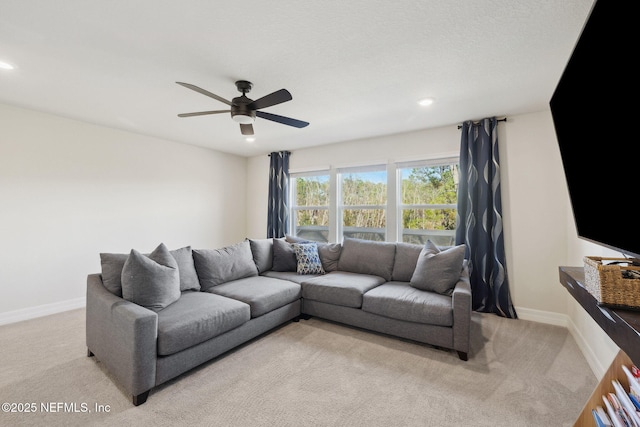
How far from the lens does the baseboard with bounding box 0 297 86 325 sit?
3.13 meters

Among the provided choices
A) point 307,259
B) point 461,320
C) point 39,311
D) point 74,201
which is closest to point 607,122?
point 461,320

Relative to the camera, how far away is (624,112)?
0.91 meters

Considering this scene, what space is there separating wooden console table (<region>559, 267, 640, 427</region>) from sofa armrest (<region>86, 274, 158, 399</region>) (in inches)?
91.2

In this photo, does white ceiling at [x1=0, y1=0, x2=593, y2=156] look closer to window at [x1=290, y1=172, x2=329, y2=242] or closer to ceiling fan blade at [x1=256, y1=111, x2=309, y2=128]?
ceiling fan blade at [x1=256, y1=111, x2=309, y2=128]

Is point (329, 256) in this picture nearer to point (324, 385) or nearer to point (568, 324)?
point (324, 385)

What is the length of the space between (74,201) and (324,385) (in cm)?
389

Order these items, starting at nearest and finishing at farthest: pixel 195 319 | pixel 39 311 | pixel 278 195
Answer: pixel 195 319 → pixel 39 311 → pixel 278 195

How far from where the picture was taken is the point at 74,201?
3639mm

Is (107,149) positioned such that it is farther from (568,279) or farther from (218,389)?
(568,279)

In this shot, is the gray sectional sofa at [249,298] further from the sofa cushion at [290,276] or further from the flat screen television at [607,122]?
the flat screen television at [607,122]

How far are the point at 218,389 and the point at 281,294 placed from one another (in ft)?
3.62

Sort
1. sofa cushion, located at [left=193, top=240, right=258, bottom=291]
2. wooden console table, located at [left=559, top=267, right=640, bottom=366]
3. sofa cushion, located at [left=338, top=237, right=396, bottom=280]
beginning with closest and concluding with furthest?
wooden console table, located at [left=559, top=267, right=640, bottom=366] → sofa cushion, located at [left=193, top=240, right=258, bottom=291] → sofa cushion, located at [left=338, top=237, right=396, bottom=280]

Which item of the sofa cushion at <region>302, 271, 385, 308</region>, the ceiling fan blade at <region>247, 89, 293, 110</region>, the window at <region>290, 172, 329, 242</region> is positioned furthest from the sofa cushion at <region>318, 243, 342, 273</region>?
the ceiling fan blade at <region>247, 89, 293, 110</region>

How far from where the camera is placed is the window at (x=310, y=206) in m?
5.05
